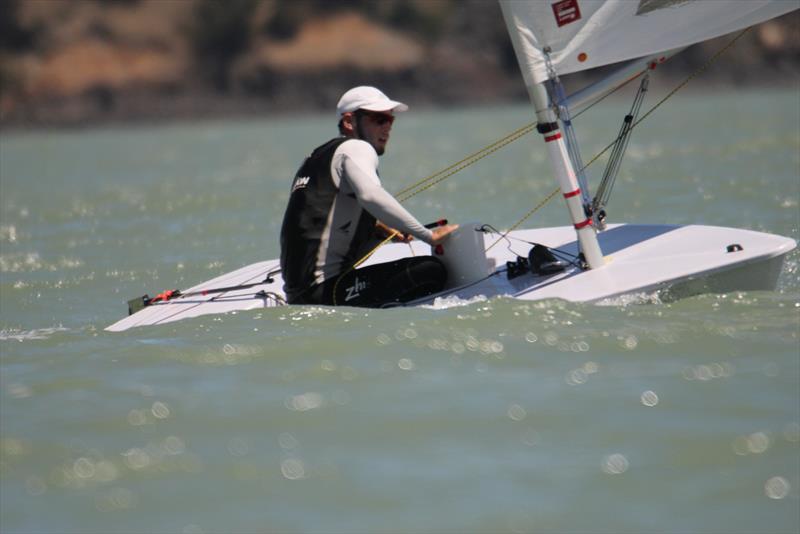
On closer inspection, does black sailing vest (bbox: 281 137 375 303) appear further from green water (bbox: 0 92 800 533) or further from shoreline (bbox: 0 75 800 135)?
shoreline (bbox: 0 75 800 135)

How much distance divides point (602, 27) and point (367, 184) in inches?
51.2

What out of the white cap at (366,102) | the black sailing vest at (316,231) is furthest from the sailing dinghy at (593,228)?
the white cap at (366,102)

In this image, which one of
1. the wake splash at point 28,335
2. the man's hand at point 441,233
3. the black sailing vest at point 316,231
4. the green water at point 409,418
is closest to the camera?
the green water at point 409,418

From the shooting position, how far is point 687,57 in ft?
123

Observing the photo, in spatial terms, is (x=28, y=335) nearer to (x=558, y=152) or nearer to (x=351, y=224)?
(x=351, y=224)

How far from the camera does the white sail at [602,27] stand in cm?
580

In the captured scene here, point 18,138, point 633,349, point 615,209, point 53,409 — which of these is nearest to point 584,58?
point 633,349

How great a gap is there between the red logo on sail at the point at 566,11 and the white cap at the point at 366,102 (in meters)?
0.80

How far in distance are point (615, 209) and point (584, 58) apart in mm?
5404

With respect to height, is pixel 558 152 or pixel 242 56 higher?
pixel 558 152

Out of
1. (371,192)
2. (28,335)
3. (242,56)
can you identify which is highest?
(371,192)

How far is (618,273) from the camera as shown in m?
5.85

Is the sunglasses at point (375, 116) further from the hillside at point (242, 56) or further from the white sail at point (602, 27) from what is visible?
the hillside at point (242, 56)

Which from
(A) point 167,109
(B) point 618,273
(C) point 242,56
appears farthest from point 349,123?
(C) point 242,56
